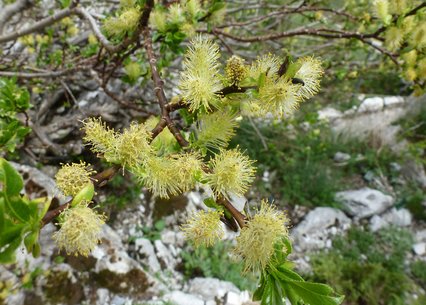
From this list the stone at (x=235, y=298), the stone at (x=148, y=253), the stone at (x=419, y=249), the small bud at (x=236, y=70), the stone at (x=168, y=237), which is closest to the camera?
the small bud at (x=236, y=70)

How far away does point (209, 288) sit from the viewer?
108 inches

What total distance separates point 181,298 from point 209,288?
343 mm

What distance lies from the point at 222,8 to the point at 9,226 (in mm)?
1363

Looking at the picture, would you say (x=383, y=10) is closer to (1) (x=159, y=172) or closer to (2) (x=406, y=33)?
(2) (x=406, y=33)

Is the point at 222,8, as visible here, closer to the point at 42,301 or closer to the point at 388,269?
the point at 42,301

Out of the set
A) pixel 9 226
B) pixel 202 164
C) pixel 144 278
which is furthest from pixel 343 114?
pixel 9 226

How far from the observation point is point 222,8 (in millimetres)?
1655

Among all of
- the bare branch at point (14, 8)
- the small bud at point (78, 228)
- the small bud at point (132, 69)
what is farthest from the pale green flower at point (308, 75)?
the bare branch at point (14, 8)

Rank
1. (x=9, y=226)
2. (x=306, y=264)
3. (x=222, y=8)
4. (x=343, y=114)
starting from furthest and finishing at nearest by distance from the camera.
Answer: (x=343, y=114), (x=306, y=264), (x=222, y=8), (x=9, y=226)

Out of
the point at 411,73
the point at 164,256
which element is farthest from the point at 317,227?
the point at 411,73

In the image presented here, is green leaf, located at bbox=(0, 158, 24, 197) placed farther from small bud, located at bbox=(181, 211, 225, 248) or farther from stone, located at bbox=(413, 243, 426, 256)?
stone, located at bbox=(413, 243, 426, 256)

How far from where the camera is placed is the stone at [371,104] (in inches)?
242

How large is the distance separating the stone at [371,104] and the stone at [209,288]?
436 cm

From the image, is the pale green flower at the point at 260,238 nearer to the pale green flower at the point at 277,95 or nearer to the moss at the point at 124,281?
the pale green flower at the point at 277,95
